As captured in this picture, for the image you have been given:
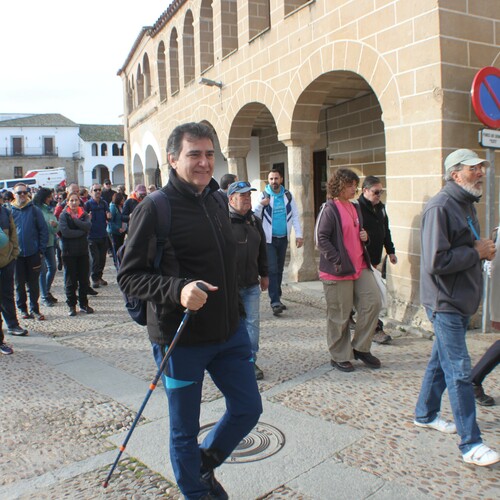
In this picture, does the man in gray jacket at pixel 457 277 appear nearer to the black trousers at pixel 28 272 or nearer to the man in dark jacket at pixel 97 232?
the black trousers at pixel 28 272

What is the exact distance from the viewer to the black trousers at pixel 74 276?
751 centimetres

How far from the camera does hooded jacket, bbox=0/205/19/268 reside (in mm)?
5840

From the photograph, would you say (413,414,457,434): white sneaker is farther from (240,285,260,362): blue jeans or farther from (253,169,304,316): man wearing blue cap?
(253,169,304,316): man wearing blue cap

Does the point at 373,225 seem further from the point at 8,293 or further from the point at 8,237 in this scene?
the point at 8,293

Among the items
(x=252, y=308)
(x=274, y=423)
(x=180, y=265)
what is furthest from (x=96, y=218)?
(x=180, y=265)

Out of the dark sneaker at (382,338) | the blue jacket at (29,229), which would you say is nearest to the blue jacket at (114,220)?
the blue jacket at (29,229)

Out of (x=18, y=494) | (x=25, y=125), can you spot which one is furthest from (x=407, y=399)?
(x=25, y=125)

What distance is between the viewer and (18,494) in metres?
2.96

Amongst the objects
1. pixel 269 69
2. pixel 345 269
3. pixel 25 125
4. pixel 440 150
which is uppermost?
pixel 25 125

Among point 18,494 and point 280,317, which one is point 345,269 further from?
point 18,494

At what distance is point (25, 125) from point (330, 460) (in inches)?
2565

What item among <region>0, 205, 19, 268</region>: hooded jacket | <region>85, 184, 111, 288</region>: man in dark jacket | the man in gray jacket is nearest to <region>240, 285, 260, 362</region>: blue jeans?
the man in gray jacket

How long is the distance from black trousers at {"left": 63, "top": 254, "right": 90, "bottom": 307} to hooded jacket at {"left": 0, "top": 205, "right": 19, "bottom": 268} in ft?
4.72

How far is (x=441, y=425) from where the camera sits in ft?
11.3
